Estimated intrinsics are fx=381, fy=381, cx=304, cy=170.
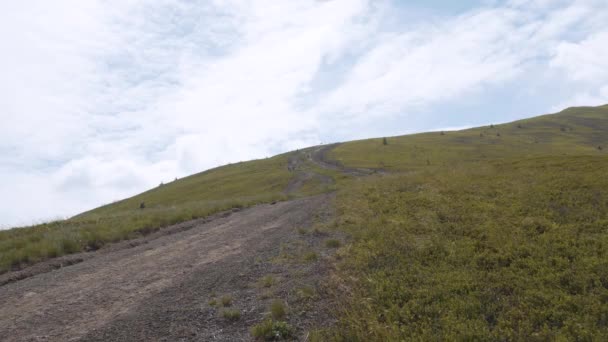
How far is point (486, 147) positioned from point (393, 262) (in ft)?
280

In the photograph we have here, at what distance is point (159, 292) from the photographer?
1178 cm

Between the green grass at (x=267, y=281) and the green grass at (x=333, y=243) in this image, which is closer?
the green grass at (x=267, y=281)

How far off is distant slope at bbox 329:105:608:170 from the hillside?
40667 mm

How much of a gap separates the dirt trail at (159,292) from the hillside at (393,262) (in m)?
0.08

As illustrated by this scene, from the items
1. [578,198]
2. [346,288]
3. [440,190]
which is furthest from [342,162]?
[346,288]

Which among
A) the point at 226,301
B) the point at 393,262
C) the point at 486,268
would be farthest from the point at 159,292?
the point at 486,268

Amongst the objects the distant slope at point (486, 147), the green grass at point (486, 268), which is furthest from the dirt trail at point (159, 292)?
the distant slope at point (486, 147)

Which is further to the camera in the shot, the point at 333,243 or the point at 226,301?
the point at 333,243

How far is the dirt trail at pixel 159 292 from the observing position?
910cm

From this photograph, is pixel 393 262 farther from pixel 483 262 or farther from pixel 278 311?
pixel 278 311

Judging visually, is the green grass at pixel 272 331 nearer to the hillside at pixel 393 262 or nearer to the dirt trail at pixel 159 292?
the hillside at pixel 393 262

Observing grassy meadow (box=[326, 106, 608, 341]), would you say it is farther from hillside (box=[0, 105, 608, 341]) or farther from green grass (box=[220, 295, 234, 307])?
green grass (box=[220, 295, 234, 307])

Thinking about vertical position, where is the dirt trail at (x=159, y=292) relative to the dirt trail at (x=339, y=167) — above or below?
below

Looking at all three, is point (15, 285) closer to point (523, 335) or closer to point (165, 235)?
point (165, 235)
